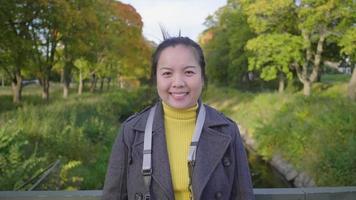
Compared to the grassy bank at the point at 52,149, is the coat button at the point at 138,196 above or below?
above

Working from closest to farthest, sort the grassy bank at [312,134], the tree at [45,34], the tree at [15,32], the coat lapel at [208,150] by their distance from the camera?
1. the coat lapel at [208,150]
2. the grassy bank at [312,134]
3. the tree at [15,32]
4. the tree at [45,34]

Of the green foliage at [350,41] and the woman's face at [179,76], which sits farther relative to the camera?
the green foliage at [350,41]

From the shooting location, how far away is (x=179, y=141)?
1.86 meters

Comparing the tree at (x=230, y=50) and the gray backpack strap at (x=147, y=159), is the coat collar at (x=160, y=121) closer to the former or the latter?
the gray backpack strap at (x=147, y=159)

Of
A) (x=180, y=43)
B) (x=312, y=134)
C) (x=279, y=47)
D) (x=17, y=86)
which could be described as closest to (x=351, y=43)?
(x=279, y=47)

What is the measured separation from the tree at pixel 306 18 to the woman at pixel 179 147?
46.4 feet

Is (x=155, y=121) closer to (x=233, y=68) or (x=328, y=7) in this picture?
(x=328, y=7)

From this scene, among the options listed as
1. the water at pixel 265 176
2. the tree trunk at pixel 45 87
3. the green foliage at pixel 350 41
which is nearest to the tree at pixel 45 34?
the tree trunk at pixel 45 87

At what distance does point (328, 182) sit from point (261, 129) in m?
5.38

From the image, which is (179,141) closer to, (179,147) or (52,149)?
(179,147)

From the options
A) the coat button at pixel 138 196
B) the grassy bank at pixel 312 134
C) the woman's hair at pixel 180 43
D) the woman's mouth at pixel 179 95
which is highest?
the woman's hair at pixel 180 43

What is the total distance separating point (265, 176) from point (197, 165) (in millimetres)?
9622

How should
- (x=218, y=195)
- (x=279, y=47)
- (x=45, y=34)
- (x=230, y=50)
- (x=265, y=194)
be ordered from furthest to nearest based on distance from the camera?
(x=230, y=50) < (x=279, y=47) < (x=45, y=34) < (x=265, y=194) < (x=218, y=195)

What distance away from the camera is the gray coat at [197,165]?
1.75m
